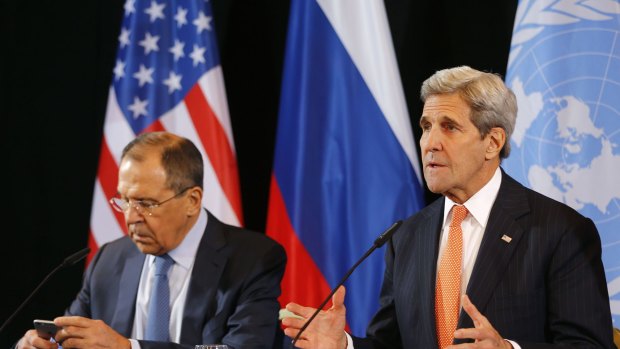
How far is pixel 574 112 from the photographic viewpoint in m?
3.57

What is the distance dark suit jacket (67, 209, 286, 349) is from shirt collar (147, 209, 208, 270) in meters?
0.03

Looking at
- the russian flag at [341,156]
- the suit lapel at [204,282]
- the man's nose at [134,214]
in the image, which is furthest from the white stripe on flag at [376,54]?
the man's nose at [134,214]

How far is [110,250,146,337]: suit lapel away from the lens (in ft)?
11.2

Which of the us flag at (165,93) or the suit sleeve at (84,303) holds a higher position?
the us flag at (165,93)

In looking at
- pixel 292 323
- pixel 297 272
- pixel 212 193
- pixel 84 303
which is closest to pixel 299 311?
pixel 292 323

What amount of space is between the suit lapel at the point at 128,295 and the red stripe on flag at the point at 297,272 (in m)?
0.96

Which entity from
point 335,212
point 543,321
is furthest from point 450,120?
point 335,212

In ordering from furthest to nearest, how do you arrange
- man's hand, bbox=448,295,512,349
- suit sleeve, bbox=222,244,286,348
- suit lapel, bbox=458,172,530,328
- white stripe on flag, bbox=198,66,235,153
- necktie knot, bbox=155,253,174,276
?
white stripe on flag, bbox=198,66,235,153 < necktie knot, bbox=155,253,174,276 < suit sleeve, bbox=222,244,286,348 < suit lapel, bbox=458,172,530,328 < man's hand, bbox=448,295,512,349

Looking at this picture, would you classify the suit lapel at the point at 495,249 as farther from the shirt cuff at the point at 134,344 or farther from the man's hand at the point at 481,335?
the shirt cuff at the point at 134,344

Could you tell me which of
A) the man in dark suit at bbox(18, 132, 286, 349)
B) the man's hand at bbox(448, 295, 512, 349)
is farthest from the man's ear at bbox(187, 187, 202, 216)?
the man's hand at bbox(448, 295, 512, 349)

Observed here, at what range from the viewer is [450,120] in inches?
107

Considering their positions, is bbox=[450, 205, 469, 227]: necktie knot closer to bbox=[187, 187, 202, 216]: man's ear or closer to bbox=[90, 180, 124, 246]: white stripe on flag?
bbox=[187, 187, 202, 216]: man's ear

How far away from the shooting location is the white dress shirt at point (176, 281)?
3.37 m

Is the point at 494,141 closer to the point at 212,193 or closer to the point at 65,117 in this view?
the point at 212,193
